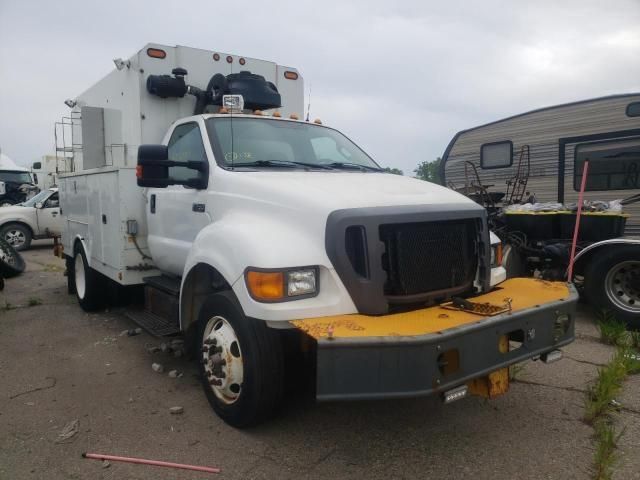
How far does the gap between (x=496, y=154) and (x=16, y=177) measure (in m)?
20.3

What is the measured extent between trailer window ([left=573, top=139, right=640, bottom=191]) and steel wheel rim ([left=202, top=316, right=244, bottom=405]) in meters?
→ 6.18

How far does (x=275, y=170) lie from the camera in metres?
3.96

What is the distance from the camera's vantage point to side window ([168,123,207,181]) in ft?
14.3

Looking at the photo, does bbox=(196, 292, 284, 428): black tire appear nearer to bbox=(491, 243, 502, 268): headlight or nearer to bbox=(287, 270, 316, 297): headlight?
bbox=(287, 270, 316, 297): headlight

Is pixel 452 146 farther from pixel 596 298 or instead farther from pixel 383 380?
pixel 383 380

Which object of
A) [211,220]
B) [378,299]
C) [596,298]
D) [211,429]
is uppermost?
[211,220]

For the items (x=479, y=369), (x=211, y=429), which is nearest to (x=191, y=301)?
(x=211, y=429)

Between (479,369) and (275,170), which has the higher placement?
(275,170)

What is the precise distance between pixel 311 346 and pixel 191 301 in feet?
4.10

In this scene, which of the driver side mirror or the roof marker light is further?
the roof marker light

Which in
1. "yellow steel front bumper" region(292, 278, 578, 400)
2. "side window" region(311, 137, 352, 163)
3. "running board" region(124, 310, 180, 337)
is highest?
"side window" region(311, 137, 352, 163)

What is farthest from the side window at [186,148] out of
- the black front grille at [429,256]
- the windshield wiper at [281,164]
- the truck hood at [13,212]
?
the truck hood at [13,212]

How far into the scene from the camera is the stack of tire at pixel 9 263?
9250 mm

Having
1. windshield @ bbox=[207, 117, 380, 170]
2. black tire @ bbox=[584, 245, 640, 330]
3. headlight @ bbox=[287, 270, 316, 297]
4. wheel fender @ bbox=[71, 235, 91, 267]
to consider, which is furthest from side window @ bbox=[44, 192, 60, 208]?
black tire @ bbox=[584, 245, 640, 330]
